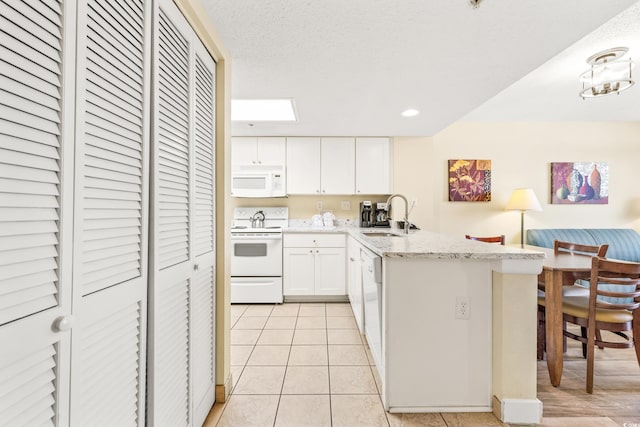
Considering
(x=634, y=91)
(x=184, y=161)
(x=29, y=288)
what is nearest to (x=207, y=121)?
(x=184, y=161)

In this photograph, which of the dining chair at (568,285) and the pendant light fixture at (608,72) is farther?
the pendant light fixture at (608,72)

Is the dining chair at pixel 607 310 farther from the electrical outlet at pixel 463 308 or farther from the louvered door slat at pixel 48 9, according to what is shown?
the louvered door slat at pixel 48 9

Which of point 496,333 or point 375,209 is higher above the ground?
point 375,209

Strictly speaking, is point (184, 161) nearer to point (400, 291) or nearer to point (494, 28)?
point (400, 291)

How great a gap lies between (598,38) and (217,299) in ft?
10.7

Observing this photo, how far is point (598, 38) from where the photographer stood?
7.47 feet

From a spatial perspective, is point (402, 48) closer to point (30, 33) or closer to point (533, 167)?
point (30, 33)

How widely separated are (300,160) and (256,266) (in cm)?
150

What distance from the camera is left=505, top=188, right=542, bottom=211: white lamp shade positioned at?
4047mm

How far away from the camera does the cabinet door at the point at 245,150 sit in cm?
407

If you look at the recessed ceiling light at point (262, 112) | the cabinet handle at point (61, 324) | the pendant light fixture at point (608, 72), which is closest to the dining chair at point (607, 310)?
the pendant light fixture at point (608, 72)

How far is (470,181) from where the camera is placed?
174 inches

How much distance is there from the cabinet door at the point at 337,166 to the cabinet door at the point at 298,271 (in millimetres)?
911

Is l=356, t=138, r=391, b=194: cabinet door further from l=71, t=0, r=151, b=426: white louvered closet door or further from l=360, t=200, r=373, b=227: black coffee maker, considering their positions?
l=71, t=0, r=151, b=426: white louvered closet door
